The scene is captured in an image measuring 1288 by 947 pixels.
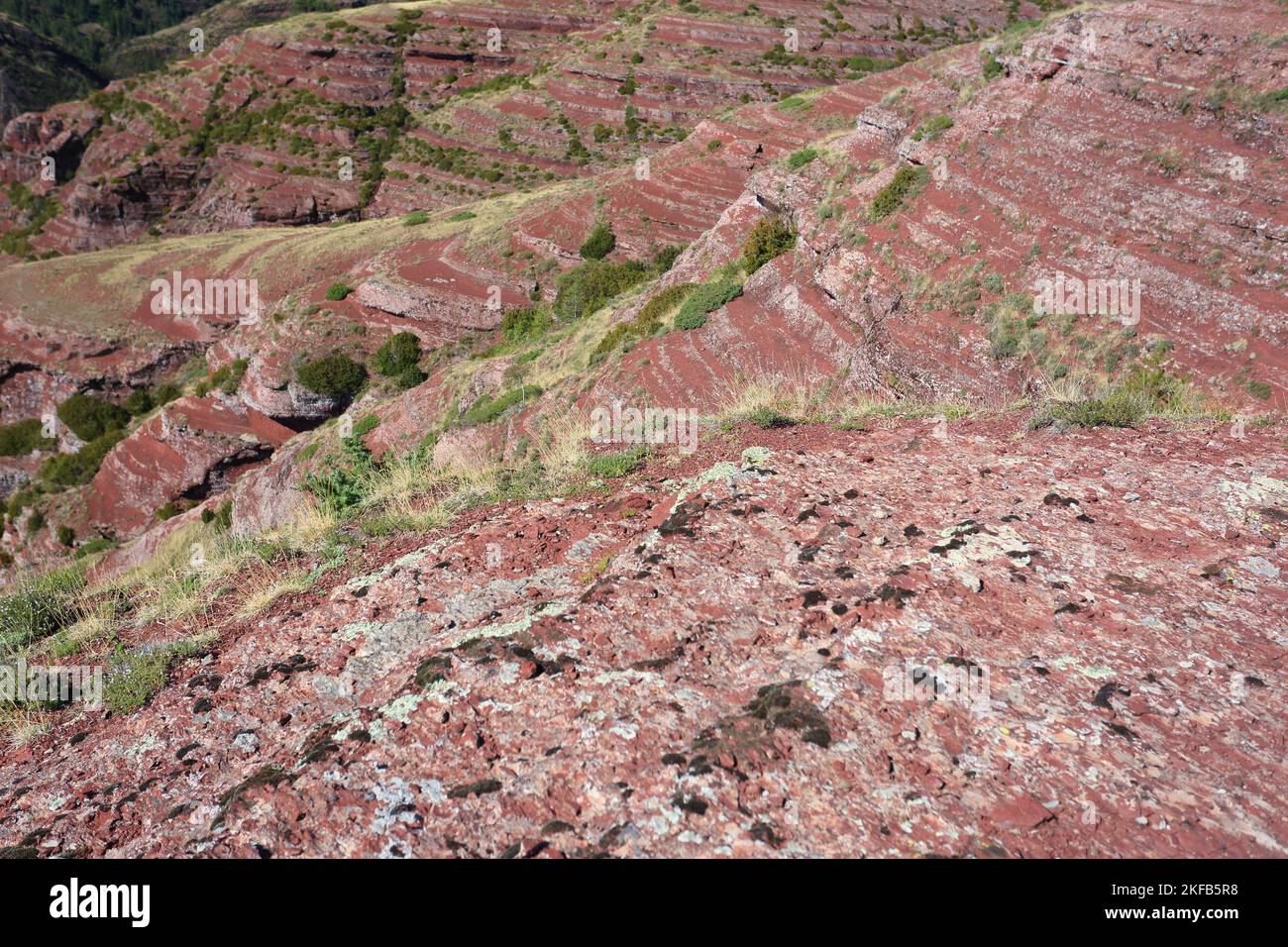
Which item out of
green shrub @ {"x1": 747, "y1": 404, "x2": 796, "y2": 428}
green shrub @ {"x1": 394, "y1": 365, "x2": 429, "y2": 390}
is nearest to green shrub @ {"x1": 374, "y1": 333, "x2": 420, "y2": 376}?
green shrub @ {"x1": 394, "y1": 365, "x2": 429, "y2": 390}

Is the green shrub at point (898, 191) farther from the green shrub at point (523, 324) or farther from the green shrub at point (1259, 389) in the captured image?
the green shrub at point (523, 324)

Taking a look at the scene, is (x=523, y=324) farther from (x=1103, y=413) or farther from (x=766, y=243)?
(x=1103, y=413)

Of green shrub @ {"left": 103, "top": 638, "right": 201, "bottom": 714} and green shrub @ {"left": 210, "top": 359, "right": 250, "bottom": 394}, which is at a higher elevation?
green shrub @ {"left": 103, "top": 638, "right": 201, "bottom": 714}

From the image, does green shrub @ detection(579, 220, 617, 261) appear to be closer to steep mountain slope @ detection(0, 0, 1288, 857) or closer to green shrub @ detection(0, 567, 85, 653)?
steep mountain slope @ detection(0, 0, 1288, 857)

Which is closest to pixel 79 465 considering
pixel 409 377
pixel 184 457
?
pixel 184 457
